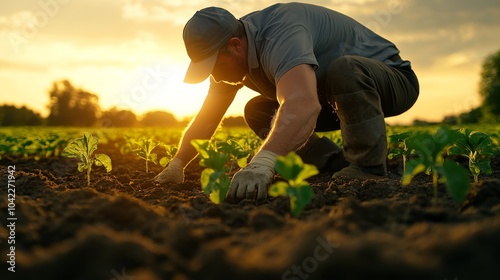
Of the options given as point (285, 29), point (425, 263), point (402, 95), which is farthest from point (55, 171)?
point (425, 263)

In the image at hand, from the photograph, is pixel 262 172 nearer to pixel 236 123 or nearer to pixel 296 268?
pixel 296 268

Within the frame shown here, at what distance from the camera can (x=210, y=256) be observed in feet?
4.46

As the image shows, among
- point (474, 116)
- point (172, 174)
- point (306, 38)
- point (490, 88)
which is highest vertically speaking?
point (490, 88)

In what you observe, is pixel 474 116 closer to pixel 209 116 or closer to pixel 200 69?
pixel 209 116

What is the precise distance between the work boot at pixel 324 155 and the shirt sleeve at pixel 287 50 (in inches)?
70.0

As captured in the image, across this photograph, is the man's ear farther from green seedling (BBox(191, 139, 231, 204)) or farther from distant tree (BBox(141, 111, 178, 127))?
distant tree (BBox(141, 111, 178, 127))

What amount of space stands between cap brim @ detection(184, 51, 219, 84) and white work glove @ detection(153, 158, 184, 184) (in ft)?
2.54

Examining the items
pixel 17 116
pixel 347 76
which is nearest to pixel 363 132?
pixel 347 76

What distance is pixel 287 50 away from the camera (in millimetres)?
3193

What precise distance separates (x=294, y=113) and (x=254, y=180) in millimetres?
488

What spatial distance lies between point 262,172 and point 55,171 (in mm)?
3676

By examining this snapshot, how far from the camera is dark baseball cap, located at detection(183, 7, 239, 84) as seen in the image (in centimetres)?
355

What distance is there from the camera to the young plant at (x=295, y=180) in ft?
6.90

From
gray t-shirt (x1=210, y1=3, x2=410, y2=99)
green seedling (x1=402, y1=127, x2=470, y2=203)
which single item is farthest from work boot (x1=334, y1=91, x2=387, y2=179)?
green seedling (x1=402, y1=127, x2=470, y2=203)
